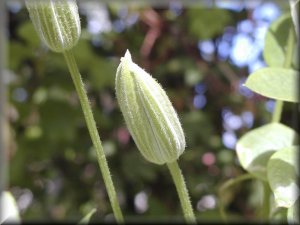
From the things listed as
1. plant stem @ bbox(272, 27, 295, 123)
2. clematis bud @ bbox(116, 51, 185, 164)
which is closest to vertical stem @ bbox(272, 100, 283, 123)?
plant stem @ bbox(272, 27, 295, 123)

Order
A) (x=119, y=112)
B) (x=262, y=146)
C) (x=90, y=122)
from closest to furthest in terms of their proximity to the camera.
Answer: (x=90, y=122) < (x=262, y=146) < (x=119, y=112)

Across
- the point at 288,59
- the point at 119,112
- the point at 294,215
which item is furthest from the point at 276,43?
the point at 119,112

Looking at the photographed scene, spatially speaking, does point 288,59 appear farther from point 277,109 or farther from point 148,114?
point 148,114

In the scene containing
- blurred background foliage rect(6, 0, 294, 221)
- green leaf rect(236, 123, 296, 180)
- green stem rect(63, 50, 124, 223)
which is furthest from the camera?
blurred background foliage rect(6, 0, 294, 221)

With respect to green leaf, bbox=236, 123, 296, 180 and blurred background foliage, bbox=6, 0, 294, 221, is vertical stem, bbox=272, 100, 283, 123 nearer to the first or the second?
green leaf, bbox=236, 123, 296, 180

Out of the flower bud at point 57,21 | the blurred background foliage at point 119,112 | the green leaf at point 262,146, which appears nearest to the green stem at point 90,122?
the flower bud at point 57,21

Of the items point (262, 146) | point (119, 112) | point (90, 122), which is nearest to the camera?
point (90, 122)
